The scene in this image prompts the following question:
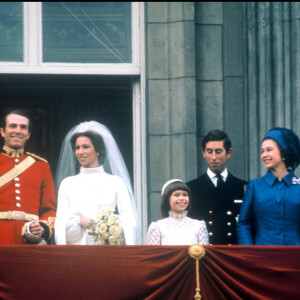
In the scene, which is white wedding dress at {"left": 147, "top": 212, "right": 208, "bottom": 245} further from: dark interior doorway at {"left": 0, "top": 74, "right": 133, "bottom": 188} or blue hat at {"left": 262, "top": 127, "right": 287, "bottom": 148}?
dark interior doorway at {"left": 0, "top": 74, "right": 133, "bottom": 188}

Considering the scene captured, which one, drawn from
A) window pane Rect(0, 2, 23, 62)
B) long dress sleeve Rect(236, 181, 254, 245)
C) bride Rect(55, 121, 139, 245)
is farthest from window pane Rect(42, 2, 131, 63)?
long dress sleeve Rect(236, 181, 254, 245)

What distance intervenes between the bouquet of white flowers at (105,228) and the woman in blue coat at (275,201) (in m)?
1.08

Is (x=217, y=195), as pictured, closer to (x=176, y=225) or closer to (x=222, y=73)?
(x=176, y=225)

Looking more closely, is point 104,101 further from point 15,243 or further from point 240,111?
point 15,243

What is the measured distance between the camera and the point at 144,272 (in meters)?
7.57

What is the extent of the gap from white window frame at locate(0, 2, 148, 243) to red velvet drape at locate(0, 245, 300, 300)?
2.61m

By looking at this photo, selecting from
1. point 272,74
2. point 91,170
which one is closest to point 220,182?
point 91,170

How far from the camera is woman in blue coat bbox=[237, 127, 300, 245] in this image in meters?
7.97

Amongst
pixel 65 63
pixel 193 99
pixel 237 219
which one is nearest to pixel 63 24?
pixel 65 63

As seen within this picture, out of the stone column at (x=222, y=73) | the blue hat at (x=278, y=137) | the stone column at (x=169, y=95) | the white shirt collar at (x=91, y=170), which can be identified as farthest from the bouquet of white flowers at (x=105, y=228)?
the stone column at (x=222, y=73)

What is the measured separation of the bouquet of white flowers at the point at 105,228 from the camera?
793 centimetres

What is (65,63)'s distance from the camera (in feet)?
34.1

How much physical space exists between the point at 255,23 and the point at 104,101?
6.39ft

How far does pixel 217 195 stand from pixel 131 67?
2.46 meters
